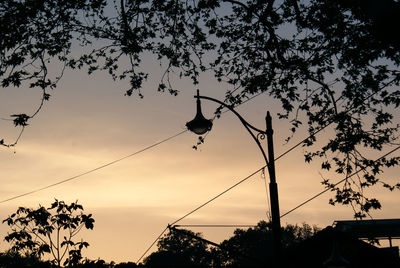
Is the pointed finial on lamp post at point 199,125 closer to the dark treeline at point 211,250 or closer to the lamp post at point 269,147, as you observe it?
the lamp post at point 269,147

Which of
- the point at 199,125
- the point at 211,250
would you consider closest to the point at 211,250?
the point at 211,250

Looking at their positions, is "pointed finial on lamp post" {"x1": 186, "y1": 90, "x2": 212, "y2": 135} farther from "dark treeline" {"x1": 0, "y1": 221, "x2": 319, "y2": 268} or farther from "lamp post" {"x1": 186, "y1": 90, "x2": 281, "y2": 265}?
"dark treeline" {"x1": 0, "y1": 221, "x2": 319, "y2": 268}

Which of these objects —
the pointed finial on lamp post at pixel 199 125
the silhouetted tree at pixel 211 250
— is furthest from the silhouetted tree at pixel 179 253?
the pointed finial on lamp post at pixel 199 125

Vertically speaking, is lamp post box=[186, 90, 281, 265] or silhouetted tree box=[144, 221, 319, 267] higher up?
silhouetted tree box=[144, 221, 319, 267]

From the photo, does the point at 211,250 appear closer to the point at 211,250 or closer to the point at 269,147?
the point at 211,250

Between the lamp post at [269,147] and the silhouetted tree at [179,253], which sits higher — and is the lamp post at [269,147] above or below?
below

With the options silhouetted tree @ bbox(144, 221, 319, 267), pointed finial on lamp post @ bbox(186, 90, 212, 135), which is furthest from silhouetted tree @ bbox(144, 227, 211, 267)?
pointed finial on lamp post @ bbox(186, 90, 212, 135)

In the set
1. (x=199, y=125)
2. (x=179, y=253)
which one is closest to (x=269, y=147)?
(x=199, y=125)

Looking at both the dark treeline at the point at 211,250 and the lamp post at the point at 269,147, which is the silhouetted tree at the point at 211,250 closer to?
the dark treeline at the point at 211,250

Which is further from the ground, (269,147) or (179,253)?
(179,253)

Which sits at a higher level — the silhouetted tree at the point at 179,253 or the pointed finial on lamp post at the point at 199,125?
the silhouetted tree at the point at 179,253

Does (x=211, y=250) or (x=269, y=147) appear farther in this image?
(x=211, y=250)

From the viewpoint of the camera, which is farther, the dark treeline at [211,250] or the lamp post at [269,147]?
the dark treeline at [211,250]

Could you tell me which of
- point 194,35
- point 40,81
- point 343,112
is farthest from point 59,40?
point 343,112
